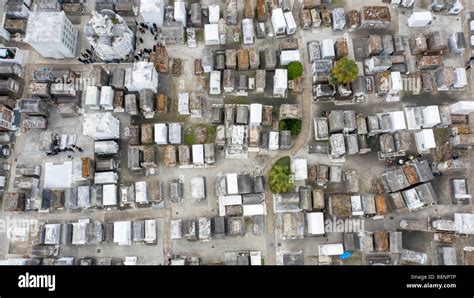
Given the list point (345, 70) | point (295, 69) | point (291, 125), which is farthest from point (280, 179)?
point (345, 70)

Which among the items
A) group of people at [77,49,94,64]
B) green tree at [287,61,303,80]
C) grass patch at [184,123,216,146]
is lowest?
grass patch at [184,123,216,146]

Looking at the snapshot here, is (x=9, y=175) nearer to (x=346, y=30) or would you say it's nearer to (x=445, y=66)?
(x=346, y=30)

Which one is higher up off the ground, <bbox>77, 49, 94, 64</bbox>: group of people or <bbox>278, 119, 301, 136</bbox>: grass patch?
<bbox>77, 49, 94, 64</bbox>: group of people

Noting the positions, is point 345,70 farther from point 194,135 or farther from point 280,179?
point 194,135

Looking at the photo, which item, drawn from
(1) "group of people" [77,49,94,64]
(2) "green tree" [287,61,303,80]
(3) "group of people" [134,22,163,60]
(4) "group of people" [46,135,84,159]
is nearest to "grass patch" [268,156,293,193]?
(2) "green tree" [287,61,303,80]

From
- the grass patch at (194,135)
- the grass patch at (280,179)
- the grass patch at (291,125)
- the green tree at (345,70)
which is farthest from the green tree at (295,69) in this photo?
the grass patch at (280,179)

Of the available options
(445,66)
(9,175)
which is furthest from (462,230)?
(9,175)

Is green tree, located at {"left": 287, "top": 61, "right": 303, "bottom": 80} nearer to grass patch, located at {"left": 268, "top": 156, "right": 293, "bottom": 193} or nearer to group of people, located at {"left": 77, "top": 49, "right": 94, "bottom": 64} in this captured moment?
grass patch, located at {"left": 268, "top": 156, "right": 293, "bottom": 193}
